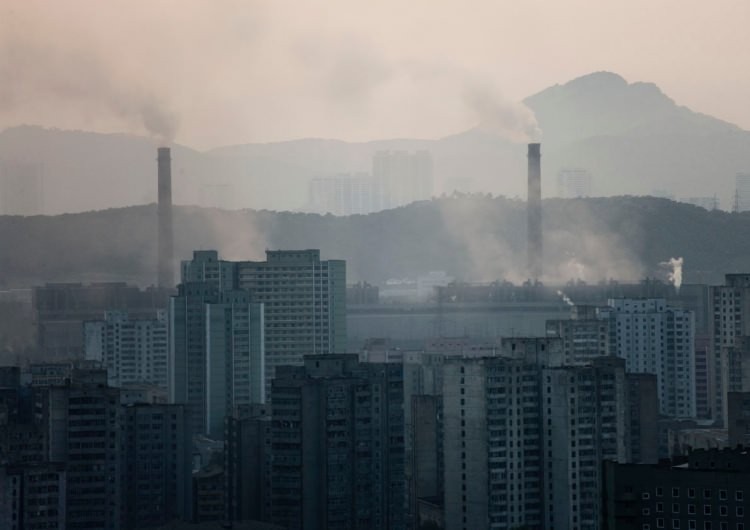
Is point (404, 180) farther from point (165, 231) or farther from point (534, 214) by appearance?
point (165, 231)

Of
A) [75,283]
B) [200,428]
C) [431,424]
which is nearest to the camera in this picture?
[431,424]

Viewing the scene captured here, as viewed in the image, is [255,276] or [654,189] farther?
[654,189]

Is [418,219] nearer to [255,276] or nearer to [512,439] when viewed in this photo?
[255,276]

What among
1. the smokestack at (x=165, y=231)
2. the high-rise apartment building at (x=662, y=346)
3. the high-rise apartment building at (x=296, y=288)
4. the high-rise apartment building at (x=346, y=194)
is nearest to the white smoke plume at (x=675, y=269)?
the high-rise apartment building at (x=346, y=194)

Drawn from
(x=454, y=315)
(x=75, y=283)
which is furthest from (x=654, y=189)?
(x=75, y=283)

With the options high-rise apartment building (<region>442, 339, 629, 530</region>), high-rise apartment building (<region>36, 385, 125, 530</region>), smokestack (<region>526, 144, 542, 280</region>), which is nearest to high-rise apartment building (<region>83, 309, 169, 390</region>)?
high-rise apartment building (<region>36, 385, 125, 530</region>)

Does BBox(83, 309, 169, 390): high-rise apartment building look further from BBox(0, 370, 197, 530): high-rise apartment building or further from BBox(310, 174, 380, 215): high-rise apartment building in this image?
BBox(310, 174, 380, 215): high-rise apartment building
